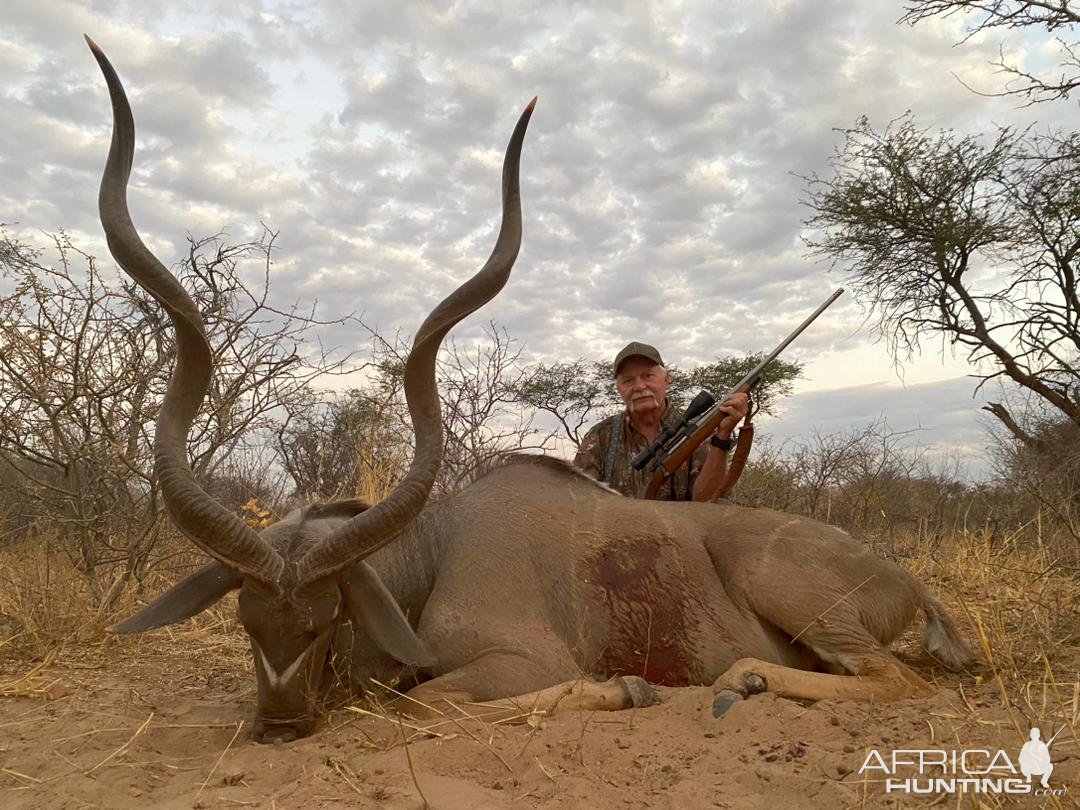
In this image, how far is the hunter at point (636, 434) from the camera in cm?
550

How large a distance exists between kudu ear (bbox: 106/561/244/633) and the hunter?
2.73m

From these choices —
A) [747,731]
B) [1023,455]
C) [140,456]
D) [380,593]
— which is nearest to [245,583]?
[380,593]

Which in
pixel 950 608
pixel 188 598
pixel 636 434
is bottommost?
pixel 950 608

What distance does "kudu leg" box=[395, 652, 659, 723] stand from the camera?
2.85 meters

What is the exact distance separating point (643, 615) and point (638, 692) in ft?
1.83

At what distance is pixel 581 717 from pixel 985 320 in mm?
10979

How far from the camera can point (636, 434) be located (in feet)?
19.3

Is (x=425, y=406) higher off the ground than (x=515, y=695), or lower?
higher

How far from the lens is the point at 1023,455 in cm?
1112

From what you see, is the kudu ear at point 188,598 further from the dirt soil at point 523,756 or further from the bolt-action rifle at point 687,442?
the bolt-action rifle at point 687,442

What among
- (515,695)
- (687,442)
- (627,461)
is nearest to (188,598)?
(515,695)

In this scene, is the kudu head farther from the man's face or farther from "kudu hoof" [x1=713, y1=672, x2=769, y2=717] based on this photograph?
the man's face

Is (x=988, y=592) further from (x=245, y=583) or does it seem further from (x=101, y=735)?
(x=101, y=735)

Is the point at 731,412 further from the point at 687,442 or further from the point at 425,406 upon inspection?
the point at 425,406
